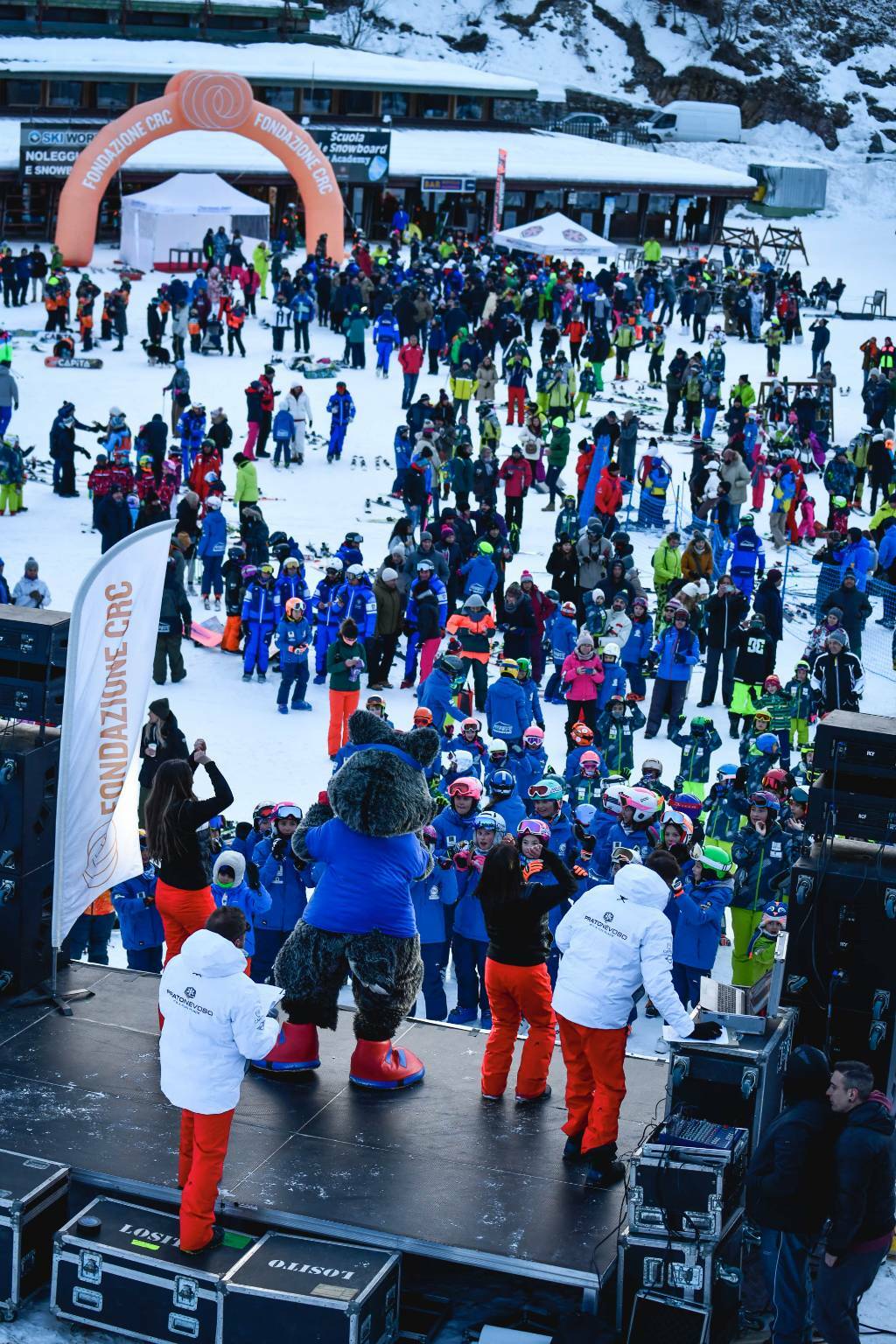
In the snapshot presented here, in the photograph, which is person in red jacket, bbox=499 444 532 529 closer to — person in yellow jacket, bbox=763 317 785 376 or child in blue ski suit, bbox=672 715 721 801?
child in blue ski suit, bbox=672 715 721 801

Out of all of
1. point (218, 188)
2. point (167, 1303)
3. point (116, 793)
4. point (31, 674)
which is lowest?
point (167, 1303)

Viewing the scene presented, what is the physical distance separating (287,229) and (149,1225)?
2908cm

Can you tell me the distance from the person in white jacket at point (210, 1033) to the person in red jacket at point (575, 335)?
21.2 metres

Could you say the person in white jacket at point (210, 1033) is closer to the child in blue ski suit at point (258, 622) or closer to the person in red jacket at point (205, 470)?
the child in blue ski suit at point (258, 622)

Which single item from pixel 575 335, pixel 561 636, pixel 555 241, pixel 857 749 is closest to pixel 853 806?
pixel 857 749

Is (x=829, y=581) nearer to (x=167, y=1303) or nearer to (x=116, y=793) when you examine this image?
(x=116, y=793)

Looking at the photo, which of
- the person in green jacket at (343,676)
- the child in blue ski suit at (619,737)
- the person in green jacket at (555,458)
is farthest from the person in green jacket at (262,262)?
the child in blue ski suit at (619,737)

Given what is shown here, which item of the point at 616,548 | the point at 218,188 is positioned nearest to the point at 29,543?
the point at 616,548

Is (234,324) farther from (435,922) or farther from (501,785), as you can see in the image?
(435,922)

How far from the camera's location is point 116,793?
8.75m

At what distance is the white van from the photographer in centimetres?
5309

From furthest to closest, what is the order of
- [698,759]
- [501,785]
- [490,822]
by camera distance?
[698,759] < [501,785] < [490,822]

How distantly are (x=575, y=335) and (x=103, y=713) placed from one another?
64.0 feet

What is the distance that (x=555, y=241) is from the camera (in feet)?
103
